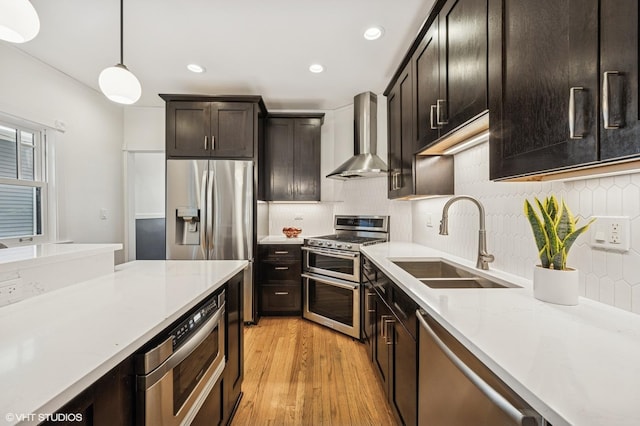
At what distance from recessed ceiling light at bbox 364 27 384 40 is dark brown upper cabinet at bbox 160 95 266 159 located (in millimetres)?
1392

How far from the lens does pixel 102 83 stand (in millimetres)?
1525

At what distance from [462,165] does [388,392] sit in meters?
1.61

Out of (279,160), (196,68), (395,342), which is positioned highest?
(196,68)

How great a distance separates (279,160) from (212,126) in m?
0.91

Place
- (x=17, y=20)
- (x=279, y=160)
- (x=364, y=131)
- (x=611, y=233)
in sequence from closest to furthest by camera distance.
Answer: (x=611, y=233), (x=17, y=20), (x=364, y=131), (x=279, y=160)

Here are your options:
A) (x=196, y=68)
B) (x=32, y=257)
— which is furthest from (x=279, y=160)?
(x=32, y=257)

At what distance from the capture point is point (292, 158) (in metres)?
3.59

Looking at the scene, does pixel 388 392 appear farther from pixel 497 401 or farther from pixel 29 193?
pixel 29 193

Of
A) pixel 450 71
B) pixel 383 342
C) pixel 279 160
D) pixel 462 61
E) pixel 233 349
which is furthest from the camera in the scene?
pixel 279 160

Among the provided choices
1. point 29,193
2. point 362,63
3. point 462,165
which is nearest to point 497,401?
point 462,165

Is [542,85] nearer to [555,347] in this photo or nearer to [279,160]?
[555,347]

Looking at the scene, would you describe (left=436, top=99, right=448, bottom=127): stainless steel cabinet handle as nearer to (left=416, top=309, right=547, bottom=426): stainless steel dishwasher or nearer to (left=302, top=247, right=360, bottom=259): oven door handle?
(left=416, top=309, right=547, bottom=426): stainless steel dishwasher

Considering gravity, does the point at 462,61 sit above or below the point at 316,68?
below

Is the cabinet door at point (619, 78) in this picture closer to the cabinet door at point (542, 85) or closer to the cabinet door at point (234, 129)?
the cabinet door at point (542, 85)
